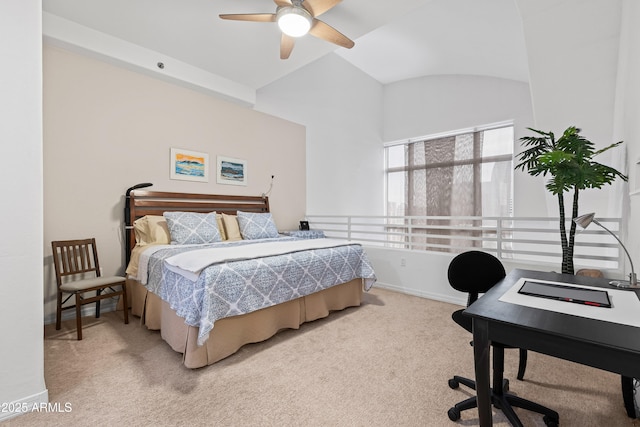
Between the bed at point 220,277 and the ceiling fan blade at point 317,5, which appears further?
the ceiling fan blade at point 317,5

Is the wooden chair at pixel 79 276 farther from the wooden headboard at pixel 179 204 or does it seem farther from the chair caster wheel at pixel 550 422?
the chair caster wheel at pixel 550 422

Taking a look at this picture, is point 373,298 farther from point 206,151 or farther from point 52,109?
point 52,109

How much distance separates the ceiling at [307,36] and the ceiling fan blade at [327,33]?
274 mm

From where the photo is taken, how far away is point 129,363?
218 cm

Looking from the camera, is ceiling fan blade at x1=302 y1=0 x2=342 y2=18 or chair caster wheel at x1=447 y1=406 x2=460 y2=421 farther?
ceiling fan blade at x1=302 y1=0 x2=342 y2=18

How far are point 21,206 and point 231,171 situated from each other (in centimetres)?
286

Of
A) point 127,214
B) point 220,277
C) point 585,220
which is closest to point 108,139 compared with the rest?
point 127,214

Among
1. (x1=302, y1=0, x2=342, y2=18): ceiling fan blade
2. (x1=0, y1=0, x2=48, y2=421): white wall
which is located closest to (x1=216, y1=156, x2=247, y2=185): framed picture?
(x1=302, y1=0, x2=342, y2=18): ceiling fan blade

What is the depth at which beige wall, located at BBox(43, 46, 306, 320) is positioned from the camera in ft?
9.72

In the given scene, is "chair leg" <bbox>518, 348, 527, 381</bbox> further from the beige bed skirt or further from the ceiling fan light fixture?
the ceiling fan light fixture

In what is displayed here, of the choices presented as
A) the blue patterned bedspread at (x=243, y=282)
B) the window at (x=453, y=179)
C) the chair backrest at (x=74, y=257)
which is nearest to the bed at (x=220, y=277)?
the blue patterned bedspread at (x=243, y=282)

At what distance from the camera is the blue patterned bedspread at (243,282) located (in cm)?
208

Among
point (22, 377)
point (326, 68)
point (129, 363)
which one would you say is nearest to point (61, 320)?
point (129, 363)

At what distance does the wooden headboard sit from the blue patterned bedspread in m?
0.91
